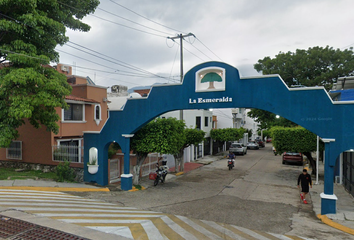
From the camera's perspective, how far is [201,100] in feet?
38.5

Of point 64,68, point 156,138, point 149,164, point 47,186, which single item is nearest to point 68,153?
point 47,186

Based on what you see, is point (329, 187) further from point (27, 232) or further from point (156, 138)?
point (27, 232)

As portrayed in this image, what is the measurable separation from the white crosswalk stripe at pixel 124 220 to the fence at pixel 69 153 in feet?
17.0

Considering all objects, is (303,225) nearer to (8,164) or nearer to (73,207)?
(73,207)

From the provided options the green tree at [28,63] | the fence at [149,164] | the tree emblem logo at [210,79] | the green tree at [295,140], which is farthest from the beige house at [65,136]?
the green tree at [295,140]

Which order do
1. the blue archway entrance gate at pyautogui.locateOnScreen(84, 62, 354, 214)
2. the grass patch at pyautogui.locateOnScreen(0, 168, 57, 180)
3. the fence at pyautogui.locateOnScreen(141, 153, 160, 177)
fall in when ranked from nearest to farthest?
the blue archway entrance gate at pyautogui.locateOnScreen(84, 62, 354, 214)
the grass patch at pyautogui.locateOnScreen(0, 168, 57, 180)
the fence at pyautogui.locateOnScreen(141, 153, 160, 177)

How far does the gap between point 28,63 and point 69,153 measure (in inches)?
246

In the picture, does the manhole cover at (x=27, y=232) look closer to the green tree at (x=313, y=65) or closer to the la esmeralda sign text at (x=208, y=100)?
the la esmeralda sign text at (x=208, y=100)

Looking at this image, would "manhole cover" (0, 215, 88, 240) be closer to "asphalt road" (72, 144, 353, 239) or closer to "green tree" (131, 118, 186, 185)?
"asphalt road" (72, 144, 353, 239)

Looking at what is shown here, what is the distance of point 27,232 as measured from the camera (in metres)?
6.36

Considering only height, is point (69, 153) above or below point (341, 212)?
above

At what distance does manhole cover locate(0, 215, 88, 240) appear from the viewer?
20.1ft

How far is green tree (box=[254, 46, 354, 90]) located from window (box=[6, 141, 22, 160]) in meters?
28.7

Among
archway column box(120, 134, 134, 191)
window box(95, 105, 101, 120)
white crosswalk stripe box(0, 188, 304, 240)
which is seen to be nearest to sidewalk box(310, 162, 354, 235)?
white crosswalk stripe box(0, 188, 304, 240)
